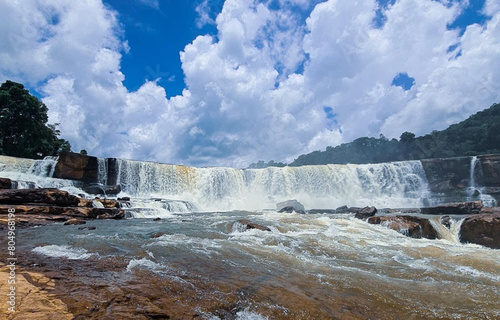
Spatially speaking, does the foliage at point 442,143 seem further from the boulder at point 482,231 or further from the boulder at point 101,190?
the boulder at point 101,190

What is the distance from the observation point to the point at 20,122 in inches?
1174

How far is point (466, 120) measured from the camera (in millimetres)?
56094

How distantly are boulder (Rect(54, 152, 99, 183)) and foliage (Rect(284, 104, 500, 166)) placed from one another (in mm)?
57307

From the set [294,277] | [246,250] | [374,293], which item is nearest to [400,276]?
[374,293]

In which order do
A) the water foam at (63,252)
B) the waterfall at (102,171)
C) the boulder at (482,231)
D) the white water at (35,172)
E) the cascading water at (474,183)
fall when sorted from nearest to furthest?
the water foam at (63,252)
the boulder at (482,231)
the white water at (35,172)
the waterfall at (102,171)
the cascading water at (474,183)

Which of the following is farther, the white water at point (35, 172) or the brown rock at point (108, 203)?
the white water at point (35, 172)

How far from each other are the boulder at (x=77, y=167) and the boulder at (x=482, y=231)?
27546 millimetres

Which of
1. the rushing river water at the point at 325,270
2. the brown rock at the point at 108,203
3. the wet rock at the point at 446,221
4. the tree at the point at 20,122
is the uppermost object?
the tree at the point at 20,122

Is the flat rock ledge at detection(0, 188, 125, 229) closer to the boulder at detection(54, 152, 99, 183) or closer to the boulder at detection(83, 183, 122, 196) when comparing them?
the boulder at detection(83, 183, 122, 196)

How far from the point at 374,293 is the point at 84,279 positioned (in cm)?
422

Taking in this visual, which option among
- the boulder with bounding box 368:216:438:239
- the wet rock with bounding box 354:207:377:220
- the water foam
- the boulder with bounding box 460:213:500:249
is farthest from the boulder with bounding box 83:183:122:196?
the boulder with bounding box 460:213:500:249

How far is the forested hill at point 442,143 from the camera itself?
154 ft

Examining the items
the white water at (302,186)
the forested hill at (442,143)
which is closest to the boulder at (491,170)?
the white water at (302,186)

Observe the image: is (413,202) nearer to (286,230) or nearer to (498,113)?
(286,230)
